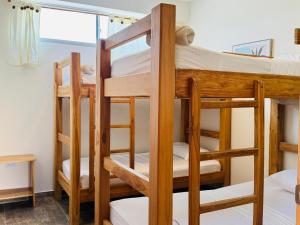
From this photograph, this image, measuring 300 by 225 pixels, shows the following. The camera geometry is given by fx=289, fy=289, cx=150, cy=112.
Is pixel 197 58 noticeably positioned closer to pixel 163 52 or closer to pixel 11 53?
pixel 163 52

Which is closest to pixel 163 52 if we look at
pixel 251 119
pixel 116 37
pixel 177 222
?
pixel 116 37

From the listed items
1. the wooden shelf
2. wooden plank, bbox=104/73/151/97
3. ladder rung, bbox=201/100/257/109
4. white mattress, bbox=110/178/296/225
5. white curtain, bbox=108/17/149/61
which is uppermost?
white curtain, bbox=108/17/149/61

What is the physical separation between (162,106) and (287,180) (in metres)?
1.61

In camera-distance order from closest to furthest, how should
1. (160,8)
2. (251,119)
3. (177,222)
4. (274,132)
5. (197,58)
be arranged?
1. (160,8)
2. (197,58)
3. (177,222)
4. (274,132)
5. (251,119)

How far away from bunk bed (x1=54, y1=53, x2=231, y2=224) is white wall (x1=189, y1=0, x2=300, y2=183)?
18 centimetres

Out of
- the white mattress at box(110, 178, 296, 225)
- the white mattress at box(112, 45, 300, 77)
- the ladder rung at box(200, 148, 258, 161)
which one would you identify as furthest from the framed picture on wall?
the ladder rung at box(200, 148, 258, 161)

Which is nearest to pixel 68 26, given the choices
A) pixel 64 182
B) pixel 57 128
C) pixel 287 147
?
pixel 57 128

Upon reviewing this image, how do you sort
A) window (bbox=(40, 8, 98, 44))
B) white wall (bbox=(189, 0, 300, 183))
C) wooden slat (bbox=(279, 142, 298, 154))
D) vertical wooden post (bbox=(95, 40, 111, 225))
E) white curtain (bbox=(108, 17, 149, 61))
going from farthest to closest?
white curtain (bbox=(108, 17, 149, 61)) → window (bbox=(40, 8, 98, 44)) → white wall (bbox=(189, 0, 300, 183)) → wooden slat (bbox=(279, 142, 298, 154)) → vertical wooden post (bbox=(95, 40, 111, 225))

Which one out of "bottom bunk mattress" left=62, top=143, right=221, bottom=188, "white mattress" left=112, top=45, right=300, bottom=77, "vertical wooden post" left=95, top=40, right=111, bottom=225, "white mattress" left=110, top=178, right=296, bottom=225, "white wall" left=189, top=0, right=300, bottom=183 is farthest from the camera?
"bottom bunk mattress" left=62, top=143, right=221, bottom=188

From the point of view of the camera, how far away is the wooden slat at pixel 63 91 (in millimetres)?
2869

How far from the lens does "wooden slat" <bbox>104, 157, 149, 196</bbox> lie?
4.82 feet

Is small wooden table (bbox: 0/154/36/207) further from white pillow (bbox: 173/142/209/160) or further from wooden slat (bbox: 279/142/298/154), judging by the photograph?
wooden slat (bbox: 279/142/298/154)

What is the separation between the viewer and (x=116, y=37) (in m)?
1.79

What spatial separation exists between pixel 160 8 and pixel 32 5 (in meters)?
2.55
